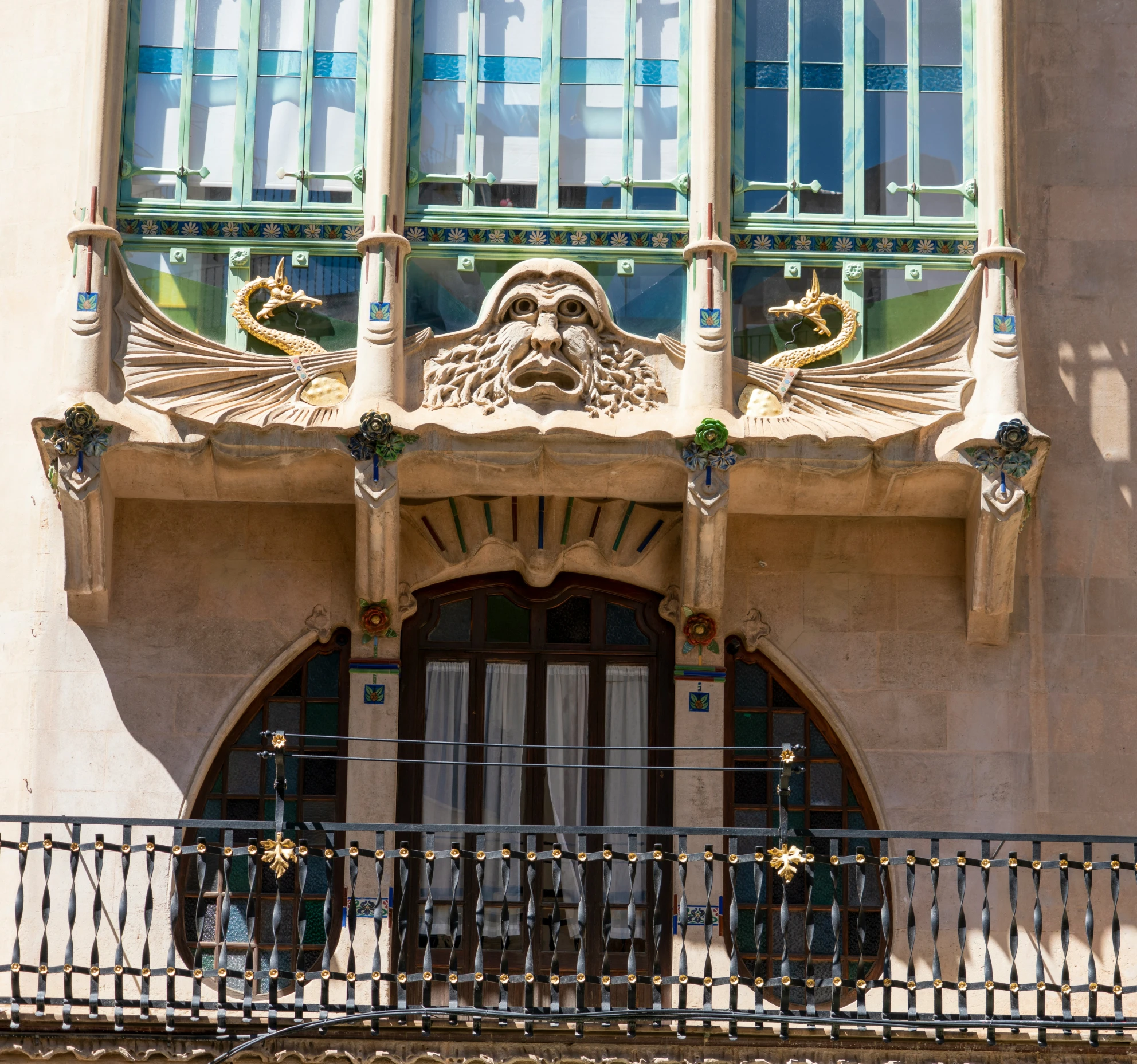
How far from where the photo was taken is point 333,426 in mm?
13148

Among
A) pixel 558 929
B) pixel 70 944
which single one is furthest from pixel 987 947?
pixel 70 944

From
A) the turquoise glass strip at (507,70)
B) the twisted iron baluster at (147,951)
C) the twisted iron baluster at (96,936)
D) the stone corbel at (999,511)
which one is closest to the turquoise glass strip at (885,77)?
the turquoise glass strip at (507,70)

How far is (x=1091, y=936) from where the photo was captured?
39.6ft

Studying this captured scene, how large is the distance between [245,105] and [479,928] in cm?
537

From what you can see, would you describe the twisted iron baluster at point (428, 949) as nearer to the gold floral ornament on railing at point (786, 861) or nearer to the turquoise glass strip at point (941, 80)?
the gold floral ornament on railing at point (786, 861)

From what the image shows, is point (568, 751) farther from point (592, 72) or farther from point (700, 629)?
point (592, 72)

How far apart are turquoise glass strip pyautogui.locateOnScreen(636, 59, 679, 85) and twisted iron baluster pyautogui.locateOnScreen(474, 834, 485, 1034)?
490 cm

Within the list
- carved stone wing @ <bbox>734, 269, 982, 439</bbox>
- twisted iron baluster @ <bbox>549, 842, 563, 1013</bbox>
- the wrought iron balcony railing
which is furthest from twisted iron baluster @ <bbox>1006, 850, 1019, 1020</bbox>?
carved stone wing @ <bbox>734, 269, 982, 439</bbox>

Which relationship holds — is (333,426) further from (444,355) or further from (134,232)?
(134,232)

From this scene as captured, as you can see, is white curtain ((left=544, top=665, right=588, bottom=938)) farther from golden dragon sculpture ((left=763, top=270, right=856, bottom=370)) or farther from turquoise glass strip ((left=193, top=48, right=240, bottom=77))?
turquoise glass strip ((left=193, top=48, right=240, bottom=77))

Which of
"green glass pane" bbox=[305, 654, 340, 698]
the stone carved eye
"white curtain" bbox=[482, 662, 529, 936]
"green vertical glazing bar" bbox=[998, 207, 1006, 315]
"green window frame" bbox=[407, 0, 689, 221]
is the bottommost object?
"white curtain" bbox=[482, 662, 529, 936]

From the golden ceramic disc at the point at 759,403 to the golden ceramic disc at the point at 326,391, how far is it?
244 centimetres

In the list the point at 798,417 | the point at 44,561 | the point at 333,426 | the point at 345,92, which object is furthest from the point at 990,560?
the point at 44,561

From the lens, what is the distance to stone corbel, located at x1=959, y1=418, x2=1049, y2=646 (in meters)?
13.1
